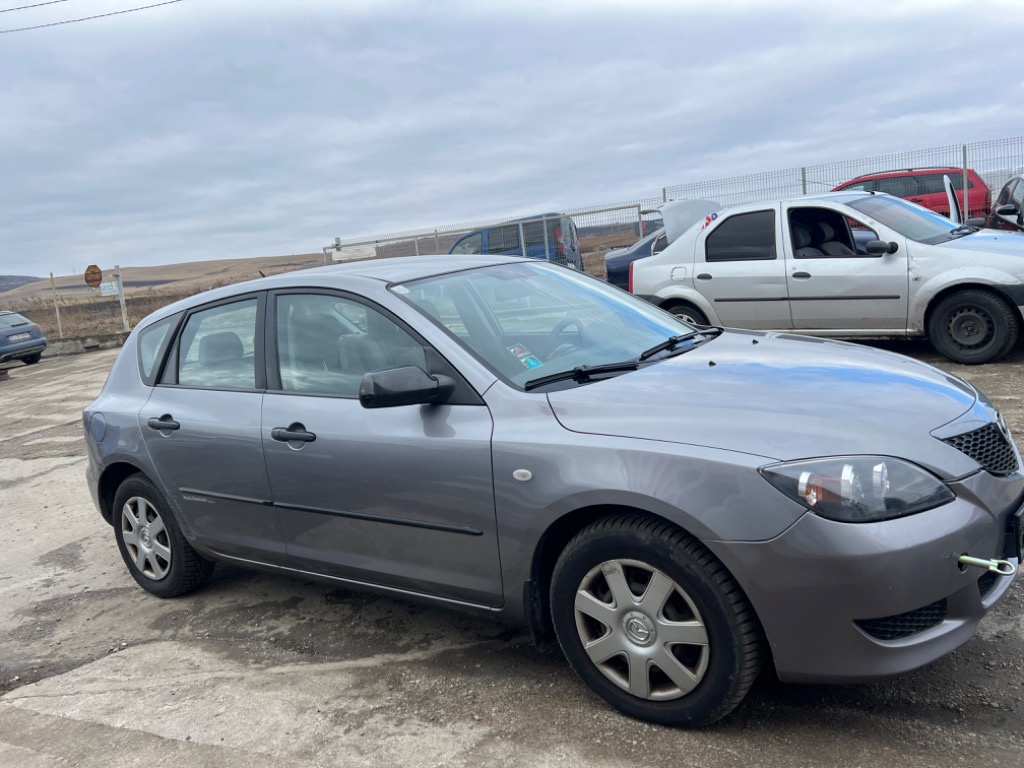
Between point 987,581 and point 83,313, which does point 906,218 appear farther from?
point 83,313

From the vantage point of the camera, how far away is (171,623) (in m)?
4.49

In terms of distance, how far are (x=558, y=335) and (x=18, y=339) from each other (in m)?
20.1

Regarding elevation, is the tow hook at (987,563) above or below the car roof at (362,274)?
below

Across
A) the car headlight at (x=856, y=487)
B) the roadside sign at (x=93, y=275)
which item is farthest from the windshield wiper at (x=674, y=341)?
the roadside sign at (x=93, y=275)

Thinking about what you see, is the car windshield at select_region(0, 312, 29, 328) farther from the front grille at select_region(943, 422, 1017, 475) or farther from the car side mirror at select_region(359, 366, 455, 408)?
the front grille at select_region(943, 422, 1017, 475)

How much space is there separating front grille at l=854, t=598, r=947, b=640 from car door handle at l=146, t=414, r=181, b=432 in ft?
Answer: 10.3

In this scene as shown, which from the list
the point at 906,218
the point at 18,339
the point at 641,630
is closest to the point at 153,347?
the point at 641,630

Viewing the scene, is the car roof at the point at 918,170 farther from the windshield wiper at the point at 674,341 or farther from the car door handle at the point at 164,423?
the car door handle at the point at 164,423

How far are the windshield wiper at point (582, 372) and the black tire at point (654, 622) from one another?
2.00 ft

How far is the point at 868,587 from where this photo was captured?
255cm

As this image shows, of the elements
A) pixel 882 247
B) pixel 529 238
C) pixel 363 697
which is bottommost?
pixel 363 697

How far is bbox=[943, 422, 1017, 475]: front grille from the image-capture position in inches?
112

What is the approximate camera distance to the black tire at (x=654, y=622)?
2.73 m

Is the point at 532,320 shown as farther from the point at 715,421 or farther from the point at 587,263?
the point at 587,263
